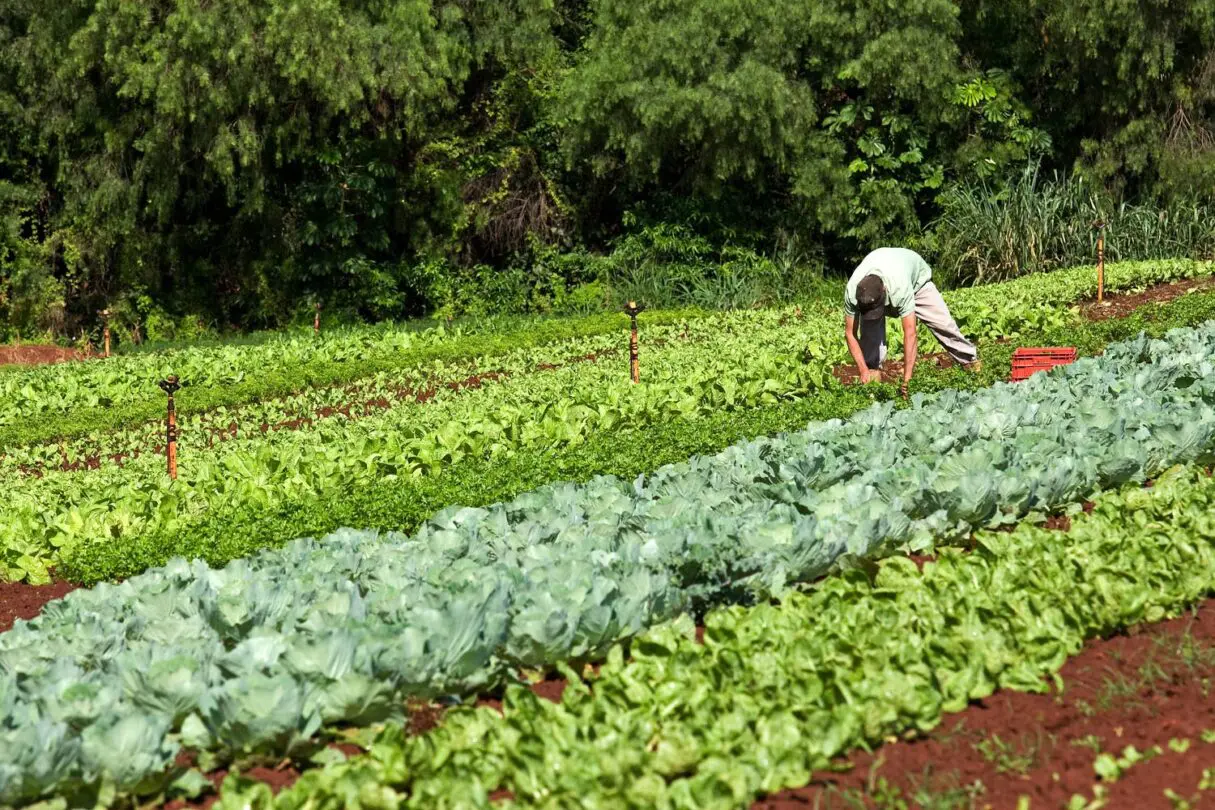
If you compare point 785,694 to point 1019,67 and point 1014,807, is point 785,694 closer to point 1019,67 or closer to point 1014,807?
point 1014,807

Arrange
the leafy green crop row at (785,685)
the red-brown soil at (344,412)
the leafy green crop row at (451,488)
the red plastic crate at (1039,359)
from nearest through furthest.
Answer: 1. the leafy green crop row at (785,685)
2. the leafy green crop row at (451,488)
3. the red plastic crate at (1039,359)
4. the red-brown soil at (344,412)

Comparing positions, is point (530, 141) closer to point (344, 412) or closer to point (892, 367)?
point (344, 412)

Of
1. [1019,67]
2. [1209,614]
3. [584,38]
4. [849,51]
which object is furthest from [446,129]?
[1209,614]

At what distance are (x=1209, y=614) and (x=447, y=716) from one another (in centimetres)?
306

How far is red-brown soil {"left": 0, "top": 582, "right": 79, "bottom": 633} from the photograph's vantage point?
25.6 ft

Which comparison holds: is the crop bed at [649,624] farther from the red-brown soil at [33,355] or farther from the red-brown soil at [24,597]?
the red-brown soil at [33,355]

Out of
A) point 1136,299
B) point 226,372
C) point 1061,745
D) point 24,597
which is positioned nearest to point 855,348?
point 24,597

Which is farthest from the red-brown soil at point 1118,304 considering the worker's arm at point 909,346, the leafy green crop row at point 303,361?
the worker's arm at point 909,346

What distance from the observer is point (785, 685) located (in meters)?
4.66

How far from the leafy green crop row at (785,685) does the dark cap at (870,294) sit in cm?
529

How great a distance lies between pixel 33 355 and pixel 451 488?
1782cm

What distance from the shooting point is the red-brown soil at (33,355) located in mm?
23609

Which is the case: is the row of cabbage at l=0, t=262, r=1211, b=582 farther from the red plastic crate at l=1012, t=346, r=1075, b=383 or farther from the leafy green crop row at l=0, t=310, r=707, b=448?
the red plastic crate at l=1012, t=346, r=1075, b=383

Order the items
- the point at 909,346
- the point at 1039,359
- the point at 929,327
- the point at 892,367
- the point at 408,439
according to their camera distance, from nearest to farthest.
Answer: the point at 408,439 < the point at 909,346 < the point at 1039,359 < the point at 929,327 < the point at 892,367
